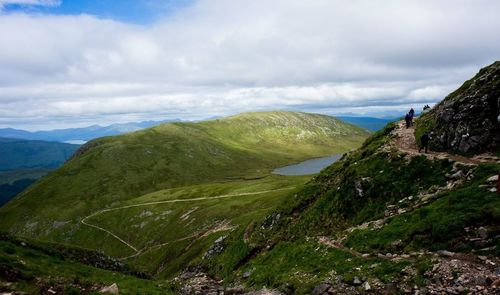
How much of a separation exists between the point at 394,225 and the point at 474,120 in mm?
17994

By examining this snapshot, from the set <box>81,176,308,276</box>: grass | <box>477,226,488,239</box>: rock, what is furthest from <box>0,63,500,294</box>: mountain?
<box>81,176,308,276</box>: grass

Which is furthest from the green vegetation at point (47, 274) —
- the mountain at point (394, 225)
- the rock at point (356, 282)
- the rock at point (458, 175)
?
the rock at point (458, 175)

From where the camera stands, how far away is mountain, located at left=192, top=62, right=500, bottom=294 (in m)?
23.4

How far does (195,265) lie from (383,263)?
45866 millimetres

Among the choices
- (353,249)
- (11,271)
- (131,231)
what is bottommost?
(131,231)

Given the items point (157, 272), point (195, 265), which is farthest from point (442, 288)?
point (157, 272)

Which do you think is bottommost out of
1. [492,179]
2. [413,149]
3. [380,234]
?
[380,234]

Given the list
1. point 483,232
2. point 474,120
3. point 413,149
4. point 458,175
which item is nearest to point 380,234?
point 483,232

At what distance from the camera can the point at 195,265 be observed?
2581 inches

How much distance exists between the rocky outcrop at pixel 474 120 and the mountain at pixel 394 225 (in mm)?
141

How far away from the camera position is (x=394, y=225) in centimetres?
3183

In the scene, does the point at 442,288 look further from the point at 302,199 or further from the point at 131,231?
the point at 131,231

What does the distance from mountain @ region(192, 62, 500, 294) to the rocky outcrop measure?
14 cm

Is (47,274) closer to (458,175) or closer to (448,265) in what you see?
(448,265)
